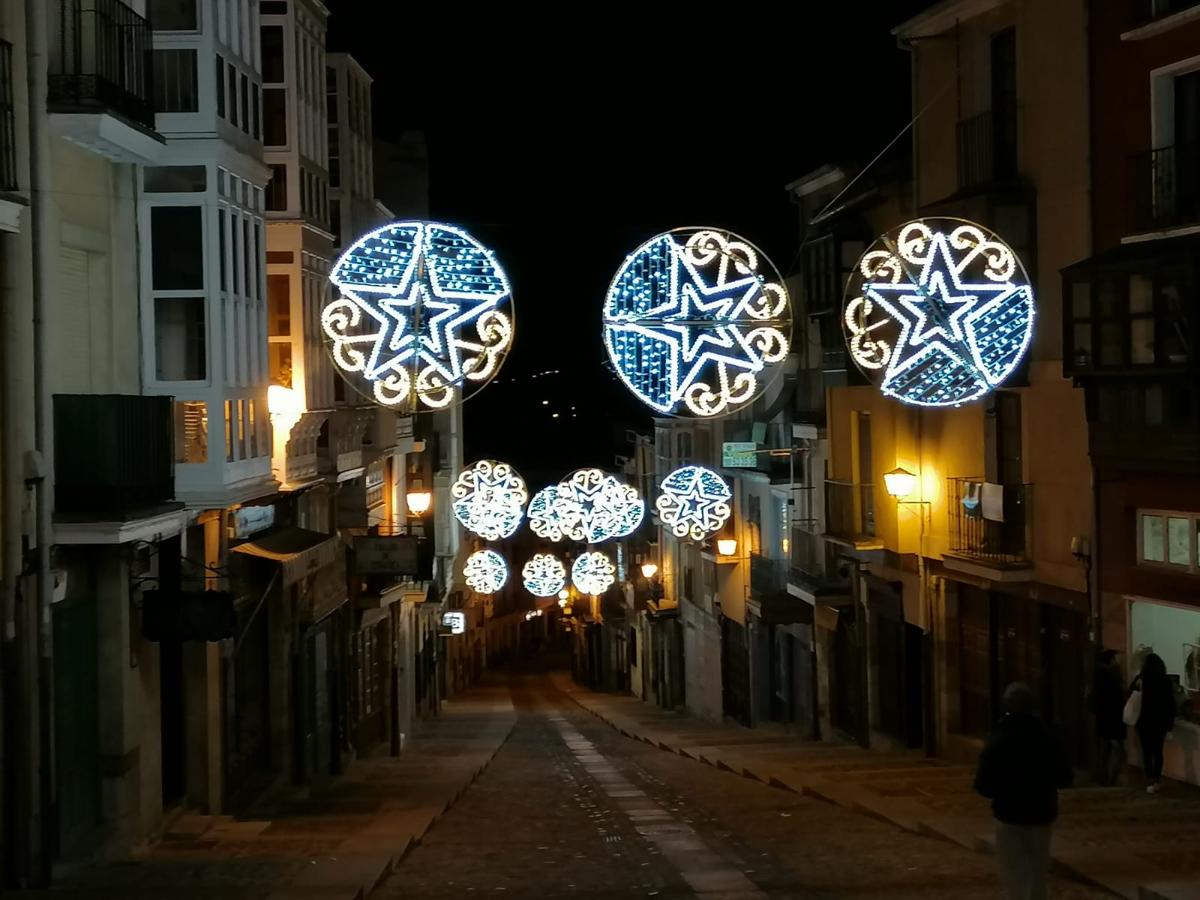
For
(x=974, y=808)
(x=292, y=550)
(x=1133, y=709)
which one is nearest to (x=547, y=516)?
(x=292, y=550)

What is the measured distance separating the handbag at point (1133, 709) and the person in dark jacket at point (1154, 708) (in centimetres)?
4

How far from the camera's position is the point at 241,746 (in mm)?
24031

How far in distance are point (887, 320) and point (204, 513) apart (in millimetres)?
8626

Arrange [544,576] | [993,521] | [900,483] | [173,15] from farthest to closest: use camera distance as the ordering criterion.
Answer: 1. [544,576]
2. [900,483]
3. [993,521]
4. [173,15]

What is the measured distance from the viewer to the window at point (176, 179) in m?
18.3

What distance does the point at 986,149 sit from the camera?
23.8 metres

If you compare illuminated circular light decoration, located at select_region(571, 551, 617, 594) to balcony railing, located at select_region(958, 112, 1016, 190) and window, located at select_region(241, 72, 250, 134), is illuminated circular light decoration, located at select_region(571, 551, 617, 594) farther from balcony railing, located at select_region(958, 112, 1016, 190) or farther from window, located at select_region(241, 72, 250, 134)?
window, located at select_region(241, 72, 250, 134)

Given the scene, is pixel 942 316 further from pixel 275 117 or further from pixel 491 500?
pixel 491 500

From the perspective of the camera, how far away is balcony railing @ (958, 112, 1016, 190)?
23.4 m

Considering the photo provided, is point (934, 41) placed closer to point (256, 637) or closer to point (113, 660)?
point (256, 637)

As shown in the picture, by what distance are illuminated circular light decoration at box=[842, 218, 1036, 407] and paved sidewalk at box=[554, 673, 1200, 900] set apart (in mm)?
4528

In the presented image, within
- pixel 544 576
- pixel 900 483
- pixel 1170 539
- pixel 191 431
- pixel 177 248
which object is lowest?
pixel 544 576

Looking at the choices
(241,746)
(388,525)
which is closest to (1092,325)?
(241,746)

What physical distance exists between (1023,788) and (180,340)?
11.3 metres
